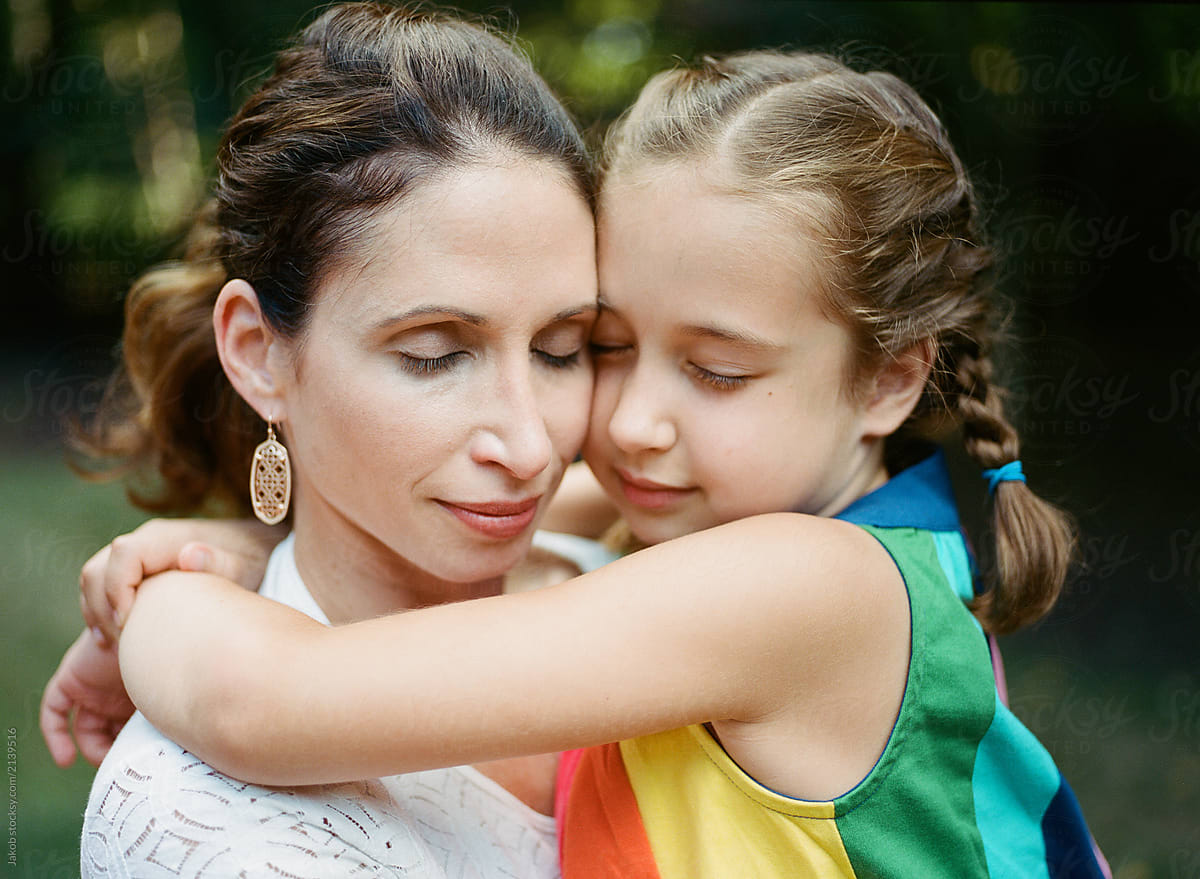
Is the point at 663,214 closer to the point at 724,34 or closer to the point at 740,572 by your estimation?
the point at 740,572

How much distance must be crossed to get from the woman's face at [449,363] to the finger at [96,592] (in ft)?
1.66

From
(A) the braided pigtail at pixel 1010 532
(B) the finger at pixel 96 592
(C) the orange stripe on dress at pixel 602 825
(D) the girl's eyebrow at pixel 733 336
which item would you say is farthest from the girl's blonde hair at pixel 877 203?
(B) the finger at pixel 96 592

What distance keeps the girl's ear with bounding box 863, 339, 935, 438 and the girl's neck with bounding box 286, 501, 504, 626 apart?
908mm

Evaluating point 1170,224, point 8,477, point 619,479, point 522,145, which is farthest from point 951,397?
point 8,477

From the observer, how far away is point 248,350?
6.51 feet

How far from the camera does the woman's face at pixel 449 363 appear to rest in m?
1.73

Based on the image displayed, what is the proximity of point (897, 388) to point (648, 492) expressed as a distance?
0.53 m

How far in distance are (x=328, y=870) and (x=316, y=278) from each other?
951 mm

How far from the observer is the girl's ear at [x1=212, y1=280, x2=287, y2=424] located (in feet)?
6.40

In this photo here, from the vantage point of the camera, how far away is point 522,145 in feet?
6.08

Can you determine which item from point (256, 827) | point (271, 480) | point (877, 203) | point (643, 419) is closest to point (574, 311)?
point (643, 419)

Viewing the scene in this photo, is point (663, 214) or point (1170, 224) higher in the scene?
point (663, 214)

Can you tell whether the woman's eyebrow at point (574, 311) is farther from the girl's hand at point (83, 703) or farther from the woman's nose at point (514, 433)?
the girl's hand at point (83, 703)

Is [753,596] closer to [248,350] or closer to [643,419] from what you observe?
[643,419]
